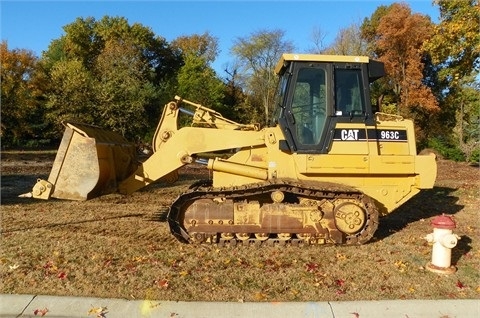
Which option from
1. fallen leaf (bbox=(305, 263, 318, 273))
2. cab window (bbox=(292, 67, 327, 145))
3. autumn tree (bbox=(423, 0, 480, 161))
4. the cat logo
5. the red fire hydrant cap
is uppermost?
autumn tree (bbox=(423, 0, 480, 161))

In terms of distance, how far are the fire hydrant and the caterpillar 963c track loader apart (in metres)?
1.17

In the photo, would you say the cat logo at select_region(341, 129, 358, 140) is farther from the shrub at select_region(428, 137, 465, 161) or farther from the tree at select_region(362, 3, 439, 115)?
the tree at select_region(362, 3, 439, 115)

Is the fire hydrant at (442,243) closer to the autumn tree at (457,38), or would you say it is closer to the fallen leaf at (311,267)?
the fallen leaf at (311,267)

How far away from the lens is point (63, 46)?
47969mm

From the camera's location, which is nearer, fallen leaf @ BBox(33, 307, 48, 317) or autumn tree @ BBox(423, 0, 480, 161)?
fallen leaf @ BBox(33, 307, 48, 317)

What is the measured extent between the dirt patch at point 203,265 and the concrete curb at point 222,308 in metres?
0.16

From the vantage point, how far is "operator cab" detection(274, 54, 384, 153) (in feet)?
23.4

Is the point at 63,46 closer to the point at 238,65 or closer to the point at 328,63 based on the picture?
the point at 238,65

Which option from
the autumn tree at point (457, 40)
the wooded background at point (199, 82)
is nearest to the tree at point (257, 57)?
the wooded background at point (199, 82)

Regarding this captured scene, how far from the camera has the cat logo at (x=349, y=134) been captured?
711 centimetres

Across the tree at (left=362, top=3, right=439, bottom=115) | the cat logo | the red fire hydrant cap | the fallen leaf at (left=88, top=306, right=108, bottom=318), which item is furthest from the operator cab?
the tree at (left=362, top=3, right=439, bottom=115)

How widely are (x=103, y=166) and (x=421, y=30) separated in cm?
3366

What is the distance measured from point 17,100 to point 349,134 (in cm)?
2918

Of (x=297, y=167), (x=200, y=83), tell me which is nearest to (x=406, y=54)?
(x=200, y=83)
